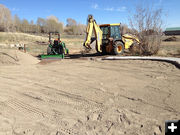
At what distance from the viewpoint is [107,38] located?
38.0 ft

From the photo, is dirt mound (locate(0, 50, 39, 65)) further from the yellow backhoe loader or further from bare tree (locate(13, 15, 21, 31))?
bare tree (locate(13, 15, 21, 31))

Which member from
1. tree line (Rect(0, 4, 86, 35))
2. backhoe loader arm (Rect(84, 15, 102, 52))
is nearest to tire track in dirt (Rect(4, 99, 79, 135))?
backhoe loader arm (Rect(84, 15, 102, 52))

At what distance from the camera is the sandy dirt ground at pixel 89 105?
2.90 meters

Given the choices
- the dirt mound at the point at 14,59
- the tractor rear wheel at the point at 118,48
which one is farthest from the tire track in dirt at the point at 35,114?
the tractor rear wheel at the point at 118,48

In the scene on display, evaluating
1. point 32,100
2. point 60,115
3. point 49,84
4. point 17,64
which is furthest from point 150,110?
point 17,64

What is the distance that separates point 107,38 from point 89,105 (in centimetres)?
845

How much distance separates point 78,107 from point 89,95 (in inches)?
27.7

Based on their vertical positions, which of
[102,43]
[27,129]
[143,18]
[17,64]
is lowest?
[27,129]

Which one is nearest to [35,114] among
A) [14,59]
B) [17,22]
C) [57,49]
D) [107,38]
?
[14,59]

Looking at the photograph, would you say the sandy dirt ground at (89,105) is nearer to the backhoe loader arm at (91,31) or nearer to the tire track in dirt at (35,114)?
the tire track in dirt at (35,114)

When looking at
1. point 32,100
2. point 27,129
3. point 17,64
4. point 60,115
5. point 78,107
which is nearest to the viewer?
point 27,129

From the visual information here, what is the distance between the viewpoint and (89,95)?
4305 millimetres

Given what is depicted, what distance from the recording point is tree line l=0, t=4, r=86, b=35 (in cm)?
6425

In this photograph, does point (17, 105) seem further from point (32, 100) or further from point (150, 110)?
point (150, 110)
